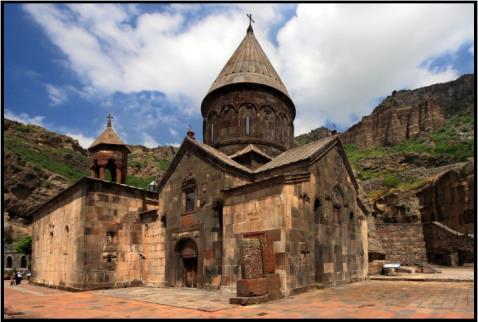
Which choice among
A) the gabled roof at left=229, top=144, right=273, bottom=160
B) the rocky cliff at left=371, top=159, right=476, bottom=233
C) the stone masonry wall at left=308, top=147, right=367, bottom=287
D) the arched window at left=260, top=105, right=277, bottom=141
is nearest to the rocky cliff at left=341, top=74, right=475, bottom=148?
the rocky cliff at left=371, top=159, right=476, bottom=233

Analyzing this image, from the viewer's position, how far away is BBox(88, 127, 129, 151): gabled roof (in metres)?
16.0

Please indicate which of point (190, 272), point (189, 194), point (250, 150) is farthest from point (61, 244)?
point (250, 150)

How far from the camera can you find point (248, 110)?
15.8 meters

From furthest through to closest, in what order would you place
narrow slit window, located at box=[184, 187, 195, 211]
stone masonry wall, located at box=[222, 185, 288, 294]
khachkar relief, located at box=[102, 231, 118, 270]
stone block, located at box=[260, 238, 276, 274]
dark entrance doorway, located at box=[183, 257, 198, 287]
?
khachkar relief, located at box=[102, 231, 118, 270] < narrow slit window, located at box=[184, 187, 195, 211] < dark entrance doorway, located at box=[183, 257, 198, 287] < stone masonry wall, located at box=[222, 185, 288, 294] < stone block, located at box=[260, 238, 276, 274]

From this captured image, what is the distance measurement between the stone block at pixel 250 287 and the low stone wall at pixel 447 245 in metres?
17.9

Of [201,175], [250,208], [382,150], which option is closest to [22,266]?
[201,175]

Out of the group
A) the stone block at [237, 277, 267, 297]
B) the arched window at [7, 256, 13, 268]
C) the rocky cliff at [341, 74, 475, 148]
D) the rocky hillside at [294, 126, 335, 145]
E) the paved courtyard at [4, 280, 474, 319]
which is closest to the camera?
the paved courtyard at [4, 280, 474, 319]

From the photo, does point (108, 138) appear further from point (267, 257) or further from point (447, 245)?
point (447, 245)

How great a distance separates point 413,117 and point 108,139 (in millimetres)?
62476

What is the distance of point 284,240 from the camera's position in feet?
30.6

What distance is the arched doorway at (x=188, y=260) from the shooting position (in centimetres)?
1226

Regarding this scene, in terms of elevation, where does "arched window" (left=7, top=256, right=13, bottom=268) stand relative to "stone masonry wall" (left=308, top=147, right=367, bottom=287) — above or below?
below

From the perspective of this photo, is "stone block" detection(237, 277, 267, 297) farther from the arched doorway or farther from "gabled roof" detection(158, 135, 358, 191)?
the arched doorway

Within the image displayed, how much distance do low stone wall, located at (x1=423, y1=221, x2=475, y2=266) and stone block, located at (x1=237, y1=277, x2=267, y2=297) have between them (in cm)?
1789
